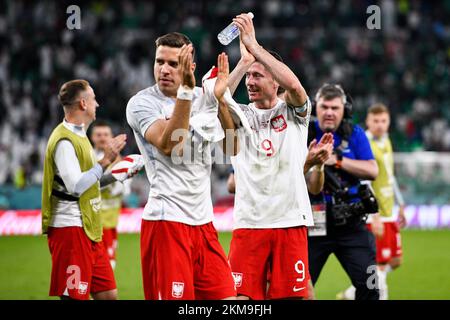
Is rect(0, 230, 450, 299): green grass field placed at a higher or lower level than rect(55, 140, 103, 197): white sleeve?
lower

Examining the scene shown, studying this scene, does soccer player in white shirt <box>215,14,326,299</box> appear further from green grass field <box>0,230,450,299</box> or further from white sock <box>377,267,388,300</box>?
green grass field <box>0,230,450,299</box>

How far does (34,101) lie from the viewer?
24.2 meters

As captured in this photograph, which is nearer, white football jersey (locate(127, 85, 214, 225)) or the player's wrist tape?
the player's wrist tape

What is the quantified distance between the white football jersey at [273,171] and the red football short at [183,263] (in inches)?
30.6

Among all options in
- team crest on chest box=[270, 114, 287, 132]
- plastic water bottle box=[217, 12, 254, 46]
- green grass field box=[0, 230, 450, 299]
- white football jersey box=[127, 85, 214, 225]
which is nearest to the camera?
white football jersey box=[127, 85, 214, 225]

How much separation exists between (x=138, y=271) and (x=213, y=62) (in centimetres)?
1369

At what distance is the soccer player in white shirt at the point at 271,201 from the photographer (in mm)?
6305

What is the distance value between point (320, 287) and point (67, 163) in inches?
217

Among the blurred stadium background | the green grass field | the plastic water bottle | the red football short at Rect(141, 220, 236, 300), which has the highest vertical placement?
the blurred stadium background

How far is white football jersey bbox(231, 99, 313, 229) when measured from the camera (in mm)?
6332

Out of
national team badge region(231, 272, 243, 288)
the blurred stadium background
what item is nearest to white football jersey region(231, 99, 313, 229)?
national team badge region(231, 272, 243, 288)

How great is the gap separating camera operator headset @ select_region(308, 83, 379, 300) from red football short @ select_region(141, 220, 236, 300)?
214 cm
